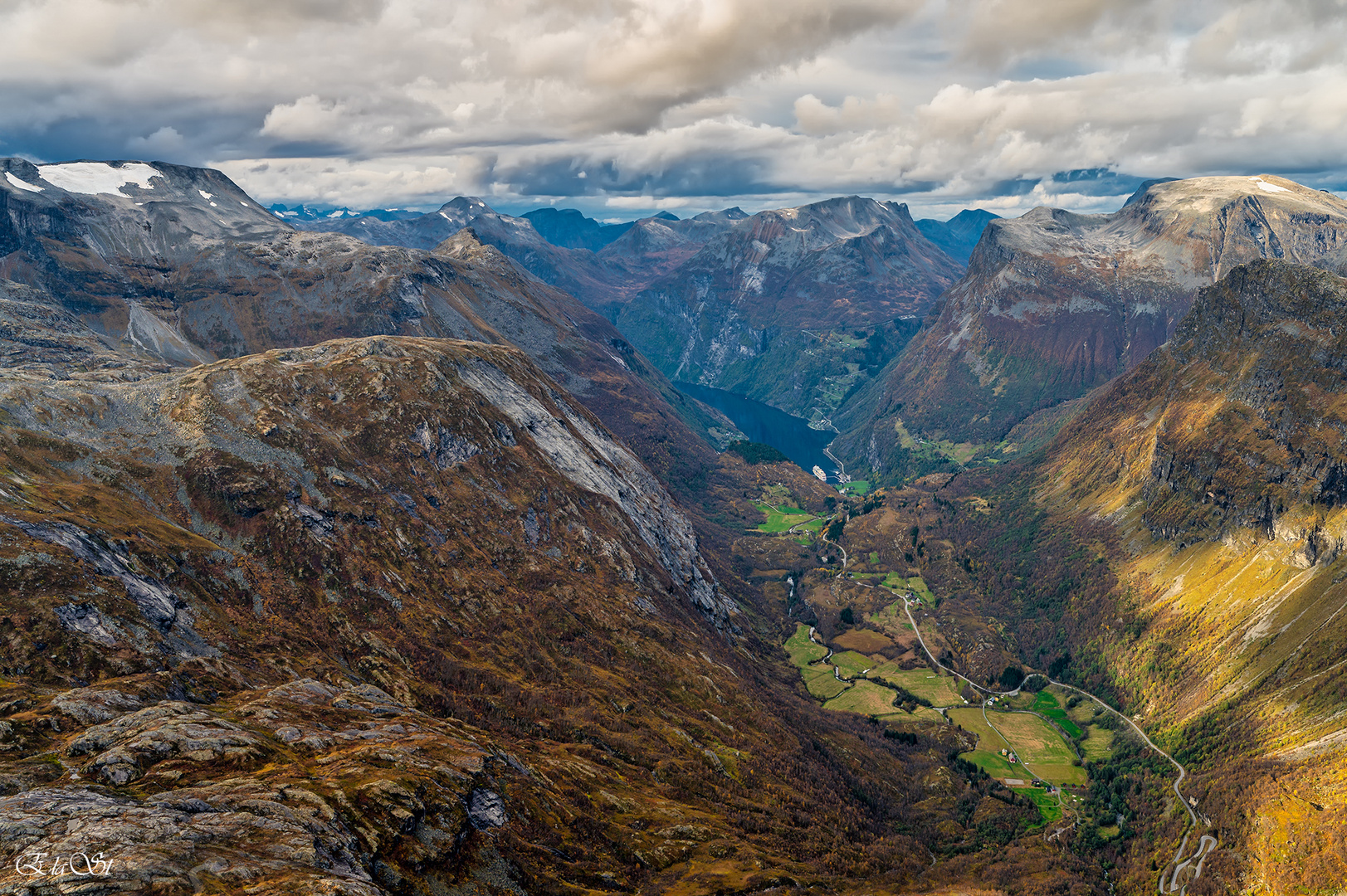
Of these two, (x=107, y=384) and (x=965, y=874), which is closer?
(x=965, y=874)

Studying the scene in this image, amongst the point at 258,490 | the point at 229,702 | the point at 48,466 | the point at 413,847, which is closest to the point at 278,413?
the point at 258,490

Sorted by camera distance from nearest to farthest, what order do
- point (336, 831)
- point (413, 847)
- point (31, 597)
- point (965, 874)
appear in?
point (336, 831), point (413, 847), point (31, 597), point (965, 874)

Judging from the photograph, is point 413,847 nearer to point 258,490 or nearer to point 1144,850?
point 258,490

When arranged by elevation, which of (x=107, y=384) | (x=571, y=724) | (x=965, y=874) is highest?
(x=107, y=384)

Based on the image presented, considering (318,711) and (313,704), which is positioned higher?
(318,711)

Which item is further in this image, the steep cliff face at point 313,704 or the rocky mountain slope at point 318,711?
the steep cliff face at point 313,704

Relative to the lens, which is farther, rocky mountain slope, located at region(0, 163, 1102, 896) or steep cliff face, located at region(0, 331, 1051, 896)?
steep cliff face, located at region(0, 331, 1051, 896)

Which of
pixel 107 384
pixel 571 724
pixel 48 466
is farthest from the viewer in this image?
pixel 107 384

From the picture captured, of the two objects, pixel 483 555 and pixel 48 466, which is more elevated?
pixel 48 466

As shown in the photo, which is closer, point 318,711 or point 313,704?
point 318,711
